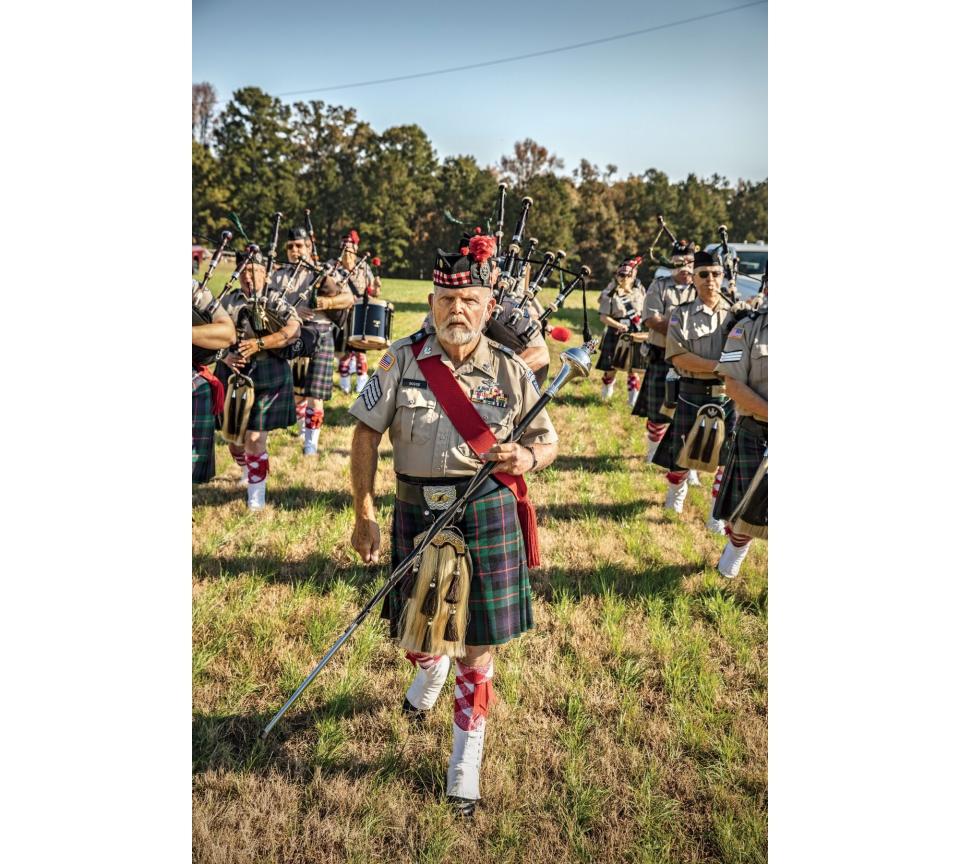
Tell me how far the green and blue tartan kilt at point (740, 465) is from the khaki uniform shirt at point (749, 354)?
0.22 m

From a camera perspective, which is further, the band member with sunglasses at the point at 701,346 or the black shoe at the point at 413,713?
the band member with sunglasses at the point at 701,346

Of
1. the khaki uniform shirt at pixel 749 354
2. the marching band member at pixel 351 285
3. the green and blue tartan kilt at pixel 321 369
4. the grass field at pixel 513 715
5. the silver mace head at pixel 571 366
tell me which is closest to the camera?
the silver mace head at pixel 571 366

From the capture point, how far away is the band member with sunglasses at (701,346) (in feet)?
17.2

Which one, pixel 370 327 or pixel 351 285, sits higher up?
pixel 351 285

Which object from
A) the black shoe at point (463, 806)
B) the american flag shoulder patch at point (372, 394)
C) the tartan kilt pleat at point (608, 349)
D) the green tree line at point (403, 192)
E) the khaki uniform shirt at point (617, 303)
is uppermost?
the green tree line at point (403, 192)

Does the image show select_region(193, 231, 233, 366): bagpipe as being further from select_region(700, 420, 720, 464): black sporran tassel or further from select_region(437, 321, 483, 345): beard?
select_region(700, 420, 720, 464): black sporran tassel

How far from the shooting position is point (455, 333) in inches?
96.2

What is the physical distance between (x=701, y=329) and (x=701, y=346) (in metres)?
0.13

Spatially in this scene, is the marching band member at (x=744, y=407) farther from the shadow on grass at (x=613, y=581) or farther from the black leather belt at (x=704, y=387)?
the black leather belt at (x=704, y=387)

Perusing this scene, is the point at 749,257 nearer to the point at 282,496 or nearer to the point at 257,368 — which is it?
the point at 257,368

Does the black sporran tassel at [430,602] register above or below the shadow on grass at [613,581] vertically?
above

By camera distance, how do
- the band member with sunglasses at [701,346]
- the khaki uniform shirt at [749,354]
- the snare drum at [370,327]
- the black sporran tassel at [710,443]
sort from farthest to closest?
the snare drum at [370,327]
the band member with sunglasses at [701,346]
the black sporran tassel at [710,443]
the khaki uniform shirt at [749,354]

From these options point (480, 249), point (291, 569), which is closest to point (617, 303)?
point (291, 569)

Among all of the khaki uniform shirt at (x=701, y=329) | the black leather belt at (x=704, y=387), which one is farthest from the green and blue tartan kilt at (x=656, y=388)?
the khaki uniform shirt at (x=701, y=329)
